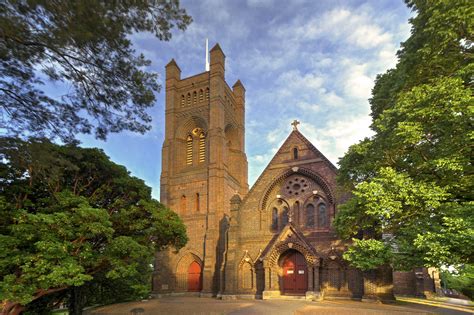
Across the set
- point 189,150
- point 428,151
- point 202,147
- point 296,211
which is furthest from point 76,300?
point 189,150

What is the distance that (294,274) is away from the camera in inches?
1065

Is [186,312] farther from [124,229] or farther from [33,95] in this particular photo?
[33,95]

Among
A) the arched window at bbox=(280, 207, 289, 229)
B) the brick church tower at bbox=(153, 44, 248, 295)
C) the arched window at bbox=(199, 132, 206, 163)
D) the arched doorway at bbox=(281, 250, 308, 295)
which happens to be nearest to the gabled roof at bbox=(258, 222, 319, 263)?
the arched doorway at bbox=(281, 250, 308, 295)

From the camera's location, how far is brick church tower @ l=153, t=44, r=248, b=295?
32656mm

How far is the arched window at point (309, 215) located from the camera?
1106 inches

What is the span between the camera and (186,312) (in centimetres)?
1822

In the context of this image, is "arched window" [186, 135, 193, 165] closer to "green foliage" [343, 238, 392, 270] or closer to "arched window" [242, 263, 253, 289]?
"arched window" [242, 263, 253, 289]

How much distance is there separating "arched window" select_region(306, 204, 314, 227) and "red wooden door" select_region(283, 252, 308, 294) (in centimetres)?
258

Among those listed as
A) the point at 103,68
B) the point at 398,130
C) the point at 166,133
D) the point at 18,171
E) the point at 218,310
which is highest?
the point at 166,133

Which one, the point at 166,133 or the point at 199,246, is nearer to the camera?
the point at 199,246

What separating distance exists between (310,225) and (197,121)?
663 inches

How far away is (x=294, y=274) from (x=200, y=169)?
1411cm

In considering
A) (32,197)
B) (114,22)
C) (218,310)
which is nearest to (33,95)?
(114,22)

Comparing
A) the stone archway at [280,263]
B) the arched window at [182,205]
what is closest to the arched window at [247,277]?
the stone archway at [280,263]
